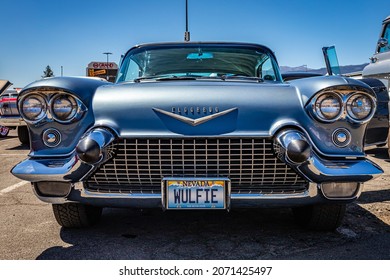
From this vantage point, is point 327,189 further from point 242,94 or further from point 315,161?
point 242,94

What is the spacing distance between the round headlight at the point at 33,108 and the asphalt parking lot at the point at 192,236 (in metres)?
0.83

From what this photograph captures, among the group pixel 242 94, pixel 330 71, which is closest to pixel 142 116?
pixel 242 94

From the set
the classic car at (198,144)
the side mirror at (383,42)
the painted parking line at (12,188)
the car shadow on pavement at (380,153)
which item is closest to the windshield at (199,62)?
the classic car at (198,144)

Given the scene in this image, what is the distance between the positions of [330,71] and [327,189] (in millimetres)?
1927

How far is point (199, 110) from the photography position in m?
2.36

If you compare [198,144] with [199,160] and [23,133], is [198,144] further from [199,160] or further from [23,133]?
[23,133]

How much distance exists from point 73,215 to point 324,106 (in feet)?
5.90

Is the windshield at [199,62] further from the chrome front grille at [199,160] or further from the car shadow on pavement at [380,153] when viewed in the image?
the car shadow on pavement at [380,153]

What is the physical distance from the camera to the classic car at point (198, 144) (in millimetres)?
2312

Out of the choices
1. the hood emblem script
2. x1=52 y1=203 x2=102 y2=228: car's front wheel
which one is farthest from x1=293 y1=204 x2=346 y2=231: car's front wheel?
x1=52 y1=203 x2=102 y2=228: car's front wheel

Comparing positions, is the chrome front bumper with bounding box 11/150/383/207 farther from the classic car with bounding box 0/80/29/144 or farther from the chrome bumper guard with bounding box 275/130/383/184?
the classic car with bounding box 0/80/29/144

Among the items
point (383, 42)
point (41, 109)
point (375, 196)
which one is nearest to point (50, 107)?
point (41, 109)
